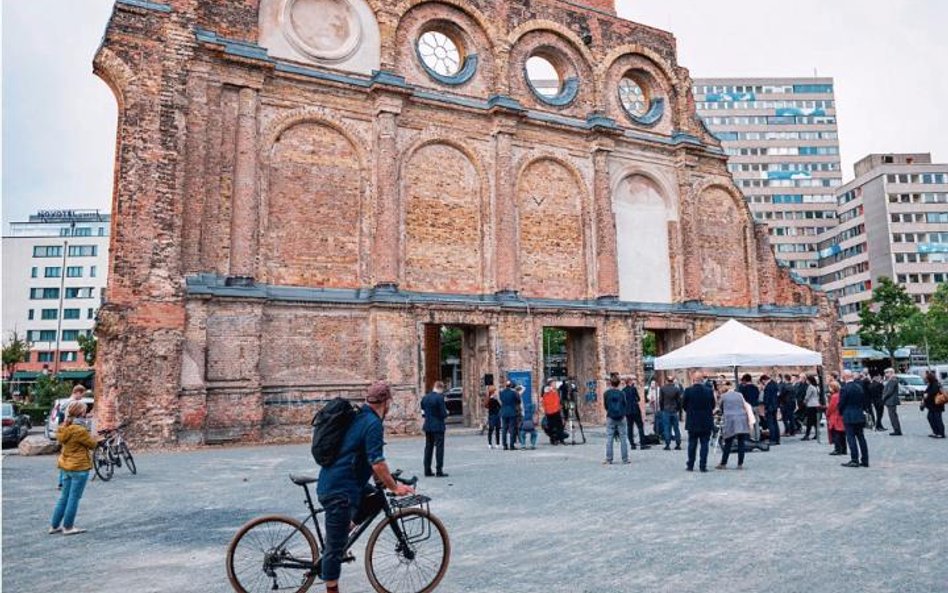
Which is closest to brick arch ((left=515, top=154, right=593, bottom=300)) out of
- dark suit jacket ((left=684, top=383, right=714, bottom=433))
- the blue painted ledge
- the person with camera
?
the blue painted ledge

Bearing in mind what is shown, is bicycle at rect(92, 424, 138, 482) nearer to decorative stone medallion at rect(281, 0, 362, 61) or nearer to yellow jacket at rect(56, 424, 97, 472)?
Answer: yellow jacket at rect(56, 424, 97, 472)

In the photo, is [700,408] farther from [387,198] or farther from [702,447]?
[387,198]

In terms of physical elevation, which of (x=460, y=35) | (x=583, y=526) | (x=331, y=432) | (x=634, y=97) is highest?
(x=460, y=35)

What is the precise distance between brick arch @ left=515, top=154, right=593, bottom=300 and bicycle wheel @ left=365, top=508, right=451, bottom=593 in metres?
16.9

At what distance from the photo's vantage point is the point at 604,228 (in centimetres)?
2347

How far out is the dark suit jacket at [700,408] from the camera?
11.2m

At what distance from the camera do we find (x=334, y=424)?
15.1 feet

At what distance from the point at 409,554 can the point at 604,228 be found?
1977 cm

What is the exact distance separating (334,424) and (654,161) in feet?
76.8

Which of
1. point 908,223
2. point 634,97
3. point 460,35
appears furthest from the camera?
point 908,223

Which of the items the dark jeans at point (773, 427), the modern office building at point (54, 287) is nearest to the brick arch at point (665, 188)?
the dark jeans at point (773, 427)

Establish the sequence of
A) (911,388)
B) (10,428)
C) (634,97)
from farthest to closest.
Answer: (911,388), (634,97), (10,428)

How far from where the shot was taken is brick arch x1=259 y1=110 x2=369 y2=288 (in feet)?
59.9

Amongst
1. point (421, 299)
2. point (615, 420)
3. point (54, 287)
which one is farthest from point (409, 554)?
point (54, 287)
